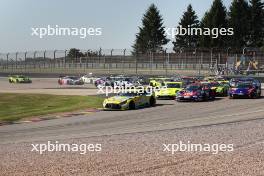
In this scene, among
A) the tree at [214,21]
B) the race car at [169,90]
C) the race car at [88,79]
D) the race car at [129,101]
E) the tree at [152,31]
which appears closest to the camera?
the race car at [129,101]

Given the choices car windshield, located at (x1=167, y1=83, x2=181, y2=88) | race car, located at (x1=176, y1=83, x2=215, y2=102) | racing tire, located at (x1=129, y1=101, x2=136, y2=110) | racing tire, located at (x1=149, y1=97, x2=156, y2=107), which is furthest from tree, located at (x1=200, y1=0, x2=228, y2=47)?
racing tire, located at (x1=129, y1=101, x2=136, y2=110)

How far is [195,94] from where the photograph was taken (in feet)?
92.2

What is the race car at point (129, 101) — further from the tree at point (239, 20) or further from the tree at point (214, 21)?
the tree at point (239, 20)

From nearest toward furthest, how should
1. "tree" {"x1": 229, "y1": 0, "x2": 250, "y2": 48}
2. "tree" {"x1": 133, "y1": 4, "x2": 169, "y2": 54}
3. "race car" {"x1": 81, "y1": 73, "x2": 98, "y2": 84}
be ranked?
"race car" {"x1": 81, "y1": 73, "x2": 98, "y2": 84}
"tree" {"x1": 229, "y1": 0, "x2": 250, "y2": 48}
"tree" {"x1": 133, "y1": 4, "x2": 169, "y2": 54}

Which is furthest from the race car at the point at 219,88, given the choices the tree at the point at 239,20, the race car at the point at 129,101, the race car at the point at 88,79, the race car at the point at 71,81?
the tree at the point at 239,20

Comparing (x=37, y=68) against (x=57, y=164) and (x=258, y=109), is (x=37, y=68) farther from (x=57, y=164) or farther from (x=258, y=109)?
(x=57, y=164)

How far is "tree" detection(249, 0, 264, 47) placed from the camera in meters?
78.1

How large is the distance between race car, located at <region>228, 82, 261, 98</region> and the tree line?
143ft

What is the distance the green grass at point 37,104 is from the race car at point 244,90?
25.7 feet

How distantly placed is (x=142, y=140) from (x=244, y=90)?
54.4 feet

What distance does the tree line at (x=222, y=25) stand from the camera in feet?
247

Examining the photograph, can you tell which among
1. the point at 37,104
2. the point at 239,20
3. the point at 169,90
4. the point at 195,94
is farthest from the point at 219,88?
the point at 239,20

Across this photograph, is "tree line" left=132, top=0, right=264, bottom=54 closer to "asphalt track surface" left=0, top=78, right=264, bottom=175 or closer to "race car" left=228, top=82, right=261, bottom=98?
"race car" left=228, top=82, right=261, bottom=98

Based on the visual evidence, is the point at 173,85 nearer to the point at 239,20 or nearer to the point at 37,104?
the point at 37,104
